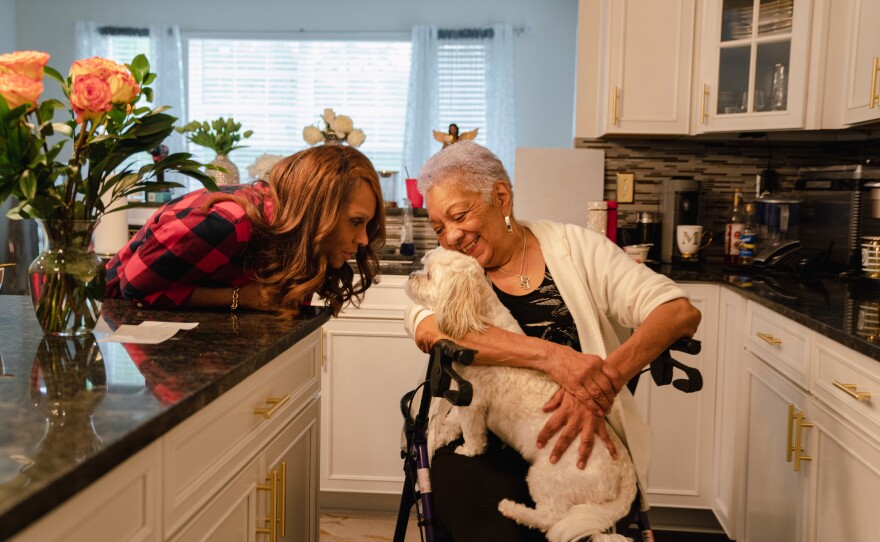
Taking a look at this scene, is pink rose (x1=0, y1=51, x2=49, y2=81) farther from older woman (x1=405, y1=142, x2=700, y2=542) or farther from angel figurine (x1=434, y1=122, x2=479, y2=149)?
angel figurine (x1=434, y1=122, x2=479, y2=149)

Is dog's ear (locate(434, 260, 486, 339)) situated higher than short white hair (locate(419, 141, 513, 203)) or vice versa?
short white hair (locate(419, 141, 513, 203))

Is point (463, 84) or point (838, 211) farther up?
point (463, 84)

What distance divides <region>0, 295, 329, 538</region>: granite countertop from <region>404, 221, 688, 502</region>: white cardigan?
52 centimetres

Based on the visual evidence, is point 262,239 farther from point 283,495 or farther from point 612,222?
point 612,222

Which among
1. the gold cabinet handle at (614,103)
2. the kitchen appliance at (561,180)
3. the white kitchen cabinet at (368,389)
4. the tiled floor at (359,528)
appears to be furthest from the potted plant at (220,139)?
the gold cabinet handle at (614,103)

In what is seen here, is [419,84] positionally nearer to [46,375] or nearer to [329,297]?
[329,297]

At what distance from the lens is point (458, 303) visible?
166 centimetres

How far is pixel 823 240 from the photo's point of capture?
2867mm

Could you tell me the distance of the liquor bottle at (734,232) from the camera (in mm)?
3125

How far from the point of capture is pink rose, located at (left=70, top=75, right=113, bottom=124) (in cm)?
119

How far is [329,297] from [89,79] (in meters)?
0.73

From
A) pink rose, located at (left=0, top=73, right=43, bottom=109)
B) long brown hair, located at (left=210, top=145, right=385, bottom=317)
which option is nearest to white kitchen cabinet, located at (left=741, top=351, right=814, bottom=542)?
long brown hair, located at (left=210, top=145, right=385, bottom=317)

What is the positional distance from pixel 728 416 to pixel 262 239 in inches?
74.2

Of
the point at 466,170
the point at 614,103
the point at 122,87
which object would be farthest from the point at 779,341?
the point at 122,87
